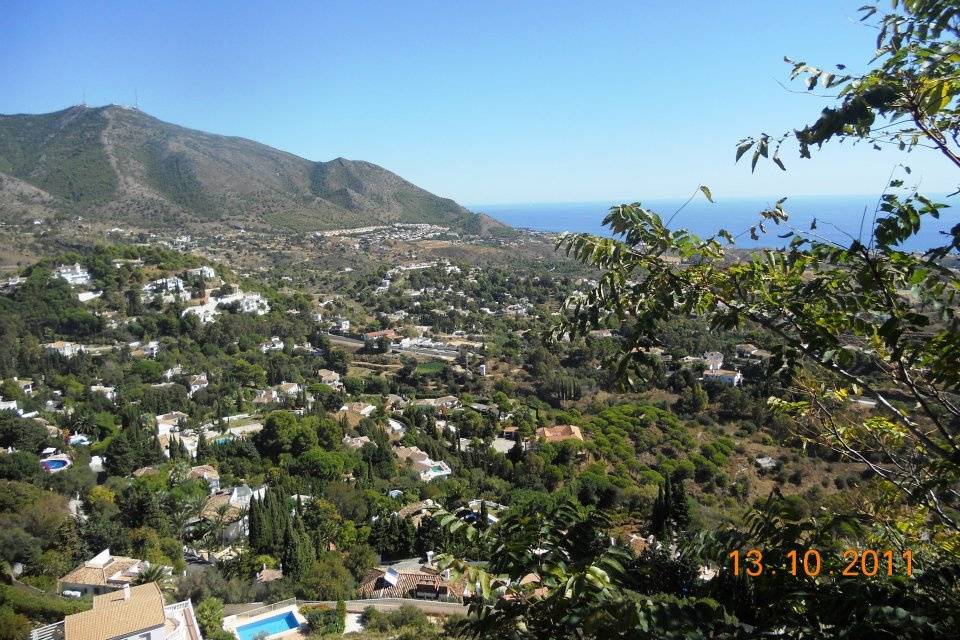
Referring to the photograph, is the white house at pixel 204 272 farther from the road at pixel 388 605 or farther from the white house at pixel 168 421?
the road at pixel 388 605

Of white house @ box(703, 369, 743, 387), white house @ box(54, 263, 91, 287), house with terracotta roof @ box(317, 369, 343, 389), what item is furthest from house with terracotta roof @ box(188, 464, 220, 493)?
white house @ box(54, 263, 91, 287)

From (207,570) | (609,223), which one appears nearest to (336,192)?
(207,570)

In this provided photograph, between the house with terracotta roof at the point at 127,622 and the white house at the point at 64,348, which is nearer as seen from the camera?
the house with terracotta roof at the point at 127,622

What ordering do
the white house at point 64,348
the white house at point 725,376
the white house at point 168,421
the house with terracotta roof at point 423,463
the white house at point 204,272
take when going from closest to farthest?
the house with terracotta roof at point 423,463, the white house at point 168,421, the white house at point 64,348, the white house at point 725,376, the white house at point 204,272

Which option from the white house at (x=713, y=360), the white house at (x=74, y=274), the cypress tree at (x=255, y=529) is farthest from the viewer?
the white house at (x=74, y=274)

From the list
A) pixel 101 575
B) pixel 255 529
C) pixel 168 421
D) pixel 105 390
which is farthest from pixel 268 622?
pixel 105 390

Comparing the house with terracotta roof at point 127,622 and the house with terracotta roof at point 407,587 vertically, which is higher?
the house with terracotta roof at point 127,622

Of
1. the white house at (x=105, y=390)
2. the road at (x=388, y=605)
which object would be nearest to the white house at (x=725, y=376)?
the road at (x=388, y=605)
